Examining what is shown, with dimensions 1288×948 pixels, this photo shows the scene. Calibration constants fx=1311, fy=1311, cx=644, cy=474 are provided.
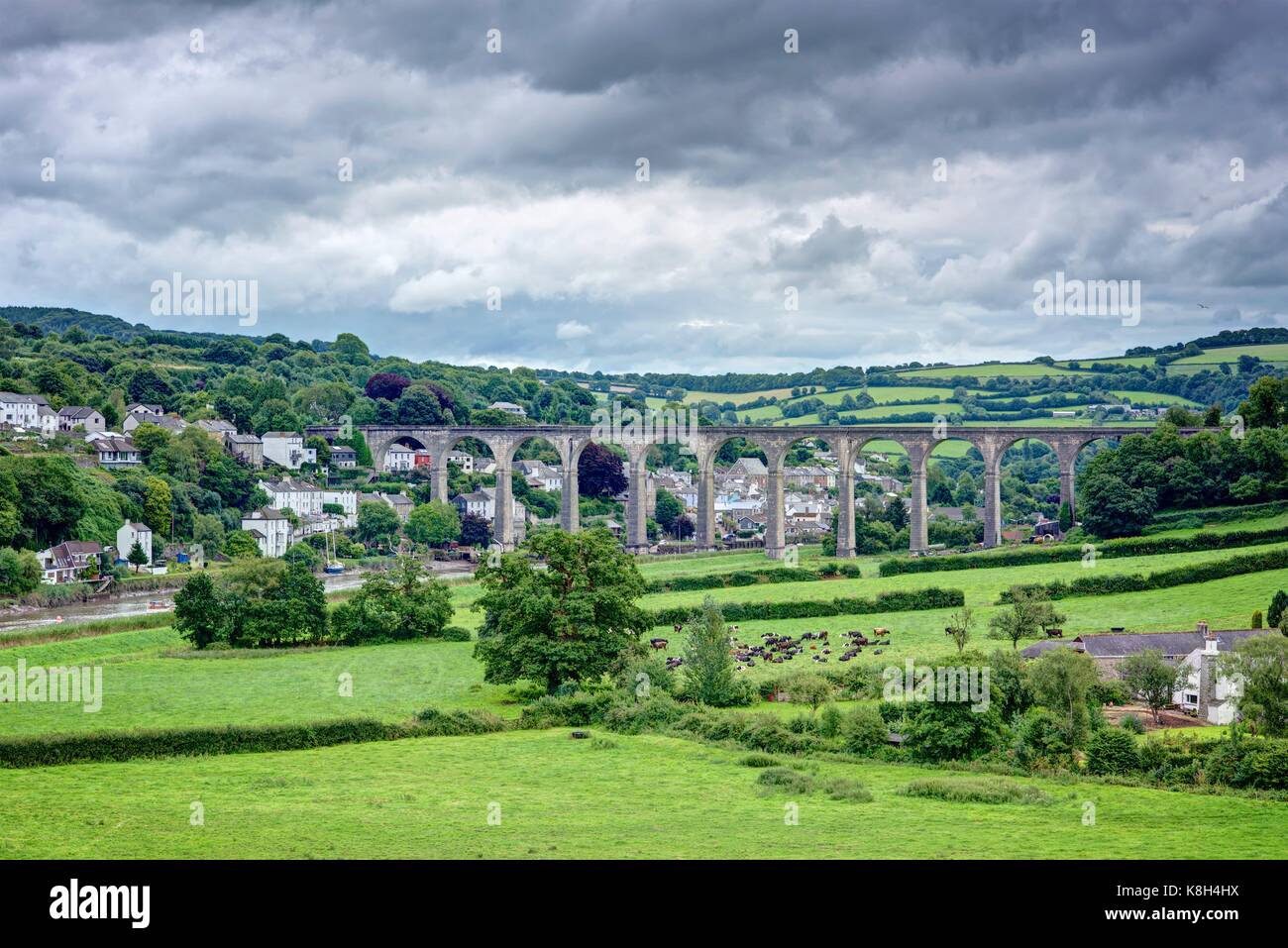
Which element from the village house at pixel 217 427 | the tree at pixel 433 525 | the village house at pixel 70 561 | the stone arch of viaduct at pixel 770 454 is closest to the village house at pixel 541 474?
the stone arch of viaduct at pixel 770 454

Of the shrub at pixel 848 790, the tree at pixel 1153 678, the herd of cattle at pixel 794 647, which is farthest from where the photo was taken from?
the herd of cattle at pixel 794 647

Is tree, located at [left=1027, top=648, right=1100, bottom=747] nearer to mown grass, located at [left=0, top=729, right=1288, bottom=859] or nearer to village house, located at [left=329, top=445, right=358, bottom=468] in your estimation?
mown grass, located at [left=0, top=729, right=1288, bottom=859]

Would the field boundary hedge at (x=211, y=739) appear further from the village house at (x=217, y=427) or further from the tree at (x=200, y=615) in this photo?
the village house at (x=217, y=427)

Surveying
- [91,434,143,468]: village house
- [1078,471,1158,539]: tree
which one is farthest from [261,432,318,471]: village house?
[1078,471,1158,539]: tree

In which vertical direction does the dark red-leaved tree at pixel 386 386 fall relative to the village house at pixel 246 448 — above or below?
above

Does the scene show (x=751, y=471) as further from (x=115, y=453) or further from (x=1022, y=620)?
(x=1022, y=620)
